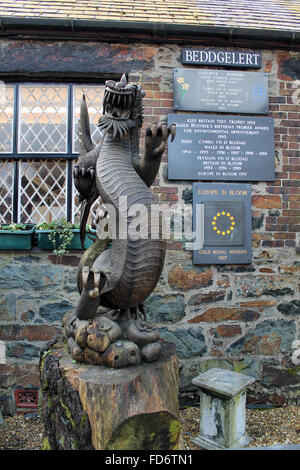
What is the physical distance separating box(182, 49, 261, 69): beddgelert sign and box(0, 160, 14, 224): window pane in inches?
83.5

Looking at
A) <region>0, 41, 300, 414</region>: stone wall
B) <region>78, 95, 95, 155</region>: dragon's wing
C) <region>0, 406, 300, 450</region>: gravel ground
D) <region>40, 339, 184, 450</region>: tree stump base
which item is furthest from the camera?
<region>0, 41, 300, 414</region>: stone wall

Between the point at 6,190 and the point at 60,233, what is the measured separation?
82 centimetres

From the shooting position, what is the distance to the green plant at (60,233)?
3.23m

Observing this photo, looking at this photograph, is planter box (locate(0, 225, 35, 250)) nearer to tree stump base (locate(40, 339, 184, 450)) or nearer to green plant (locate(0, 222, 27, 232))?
green plant (locate(0, 222, 27, 232))

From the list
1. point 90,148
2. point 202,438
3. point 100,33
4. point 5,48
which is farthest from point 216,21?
point 202,438

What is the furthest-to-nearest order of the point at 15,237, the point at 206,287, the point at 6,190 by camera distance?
the point at 6,190, the point at 206,287, the point at 15,237

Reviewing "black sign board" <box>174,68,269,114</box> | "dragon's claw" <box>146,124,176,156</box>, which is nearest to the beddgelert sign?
"black sign board" <box>174,68,269,114</box>

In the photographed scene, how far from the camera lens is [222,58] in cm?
353

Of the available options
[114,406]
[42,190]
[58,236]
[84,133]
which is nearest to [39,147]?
[42,190]

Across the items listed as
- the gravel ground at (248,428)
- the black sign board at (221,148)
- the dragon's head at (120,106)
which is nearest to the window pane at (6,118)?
the black sign board at (221,148)

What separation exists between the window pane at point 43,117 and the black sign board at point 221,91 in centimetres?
120

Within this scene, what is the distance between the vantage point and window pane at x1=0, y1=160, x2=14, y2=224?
352cm

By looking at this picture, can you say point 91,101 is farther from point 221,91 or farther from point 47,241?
point 47,241
